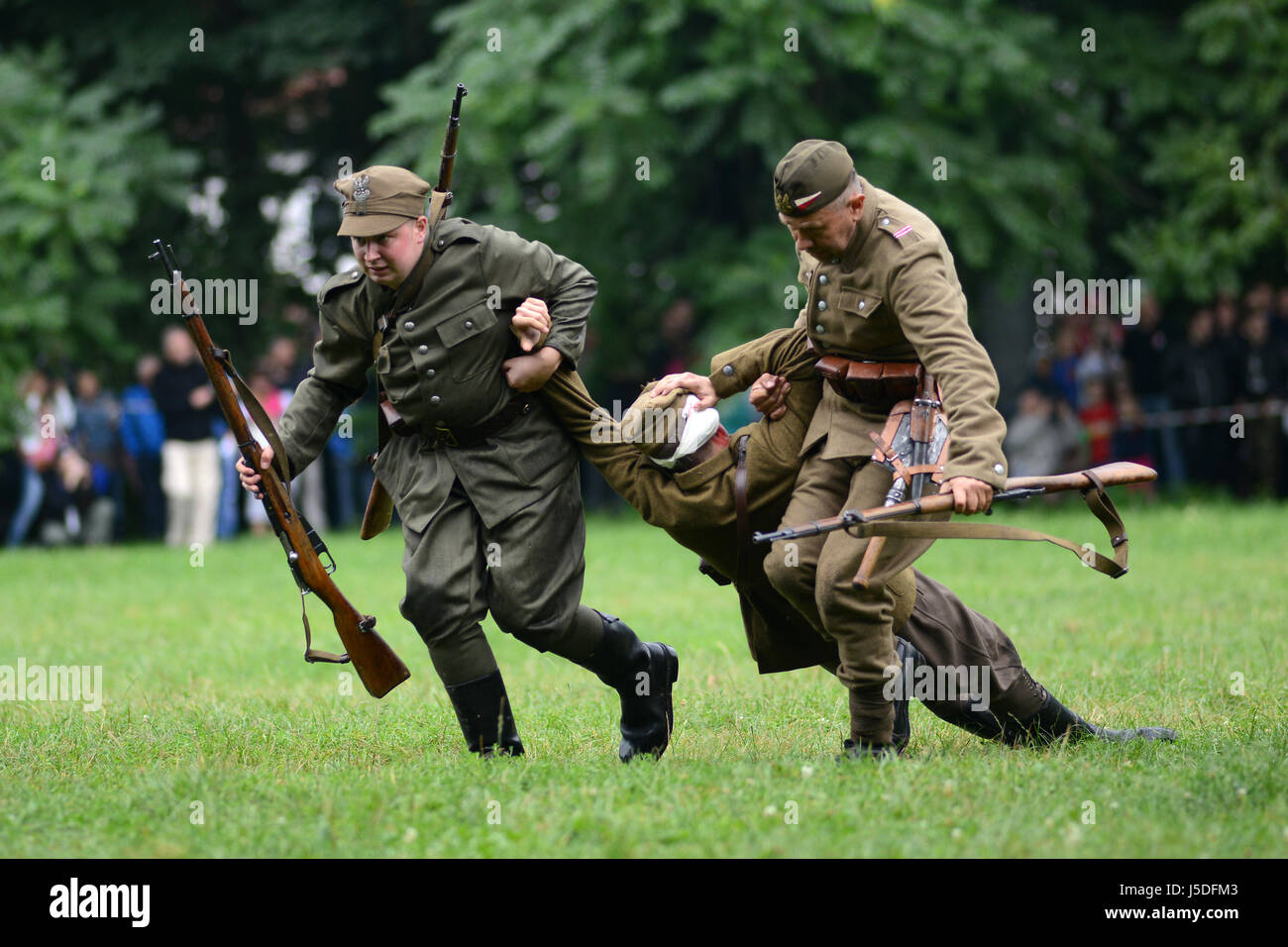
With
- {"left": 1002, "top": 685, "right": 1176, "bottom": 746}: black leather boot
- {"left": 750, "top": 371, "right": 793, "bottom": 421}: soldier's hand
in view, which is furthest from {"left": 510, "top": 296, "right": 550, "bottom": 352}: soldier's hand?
{"left": 1002, "top": 685, "right": 1176, "bottom": 746}: black leather boot

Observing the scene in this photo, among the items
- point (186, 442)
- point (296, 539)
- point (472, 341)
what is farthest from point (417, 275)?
point (186, 442)

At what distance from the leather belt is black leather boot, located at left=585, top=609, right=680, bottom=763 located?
0.83 metres

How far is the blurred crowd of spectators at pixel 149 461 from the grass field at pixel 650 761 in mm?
4611

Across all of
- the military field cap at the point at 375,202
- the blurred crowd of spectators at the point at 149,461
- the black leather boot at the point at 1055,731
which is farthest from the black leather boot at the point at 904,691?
the blurred crowd of spectators at the point at 149,461

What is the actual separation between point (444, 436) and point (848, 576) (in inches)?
63.8

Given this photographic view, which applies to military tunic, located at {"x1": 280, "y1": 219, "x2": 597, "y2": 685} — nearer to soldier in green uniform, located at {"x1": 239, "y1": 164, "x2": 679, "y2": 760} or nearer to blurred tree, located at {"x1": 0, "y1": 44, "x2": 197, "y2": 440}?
soldier in green uniform, located at {"x1": 239, "y1": 164, "x2": 679, "y2": 760}

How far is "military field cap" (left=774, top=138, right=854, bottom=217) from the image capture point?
5273mm

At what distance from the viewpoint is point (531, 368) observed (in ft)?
18.9

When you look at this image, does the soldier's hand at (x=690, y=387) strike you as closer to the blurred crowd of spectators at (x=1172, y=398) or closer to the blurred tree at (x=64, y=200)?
the blurred crowd of spectators at (x=1172, y=398)

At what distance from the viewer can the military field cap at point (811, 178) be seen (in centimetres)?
527

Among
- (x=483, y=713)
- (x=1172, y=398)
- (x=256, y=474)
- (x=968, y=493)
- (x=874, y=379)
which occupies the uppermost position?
(x=1172, y=398)

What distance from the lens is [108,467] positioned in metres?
17.3

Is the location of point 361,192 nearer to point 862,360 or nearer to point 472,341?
point 472,341
